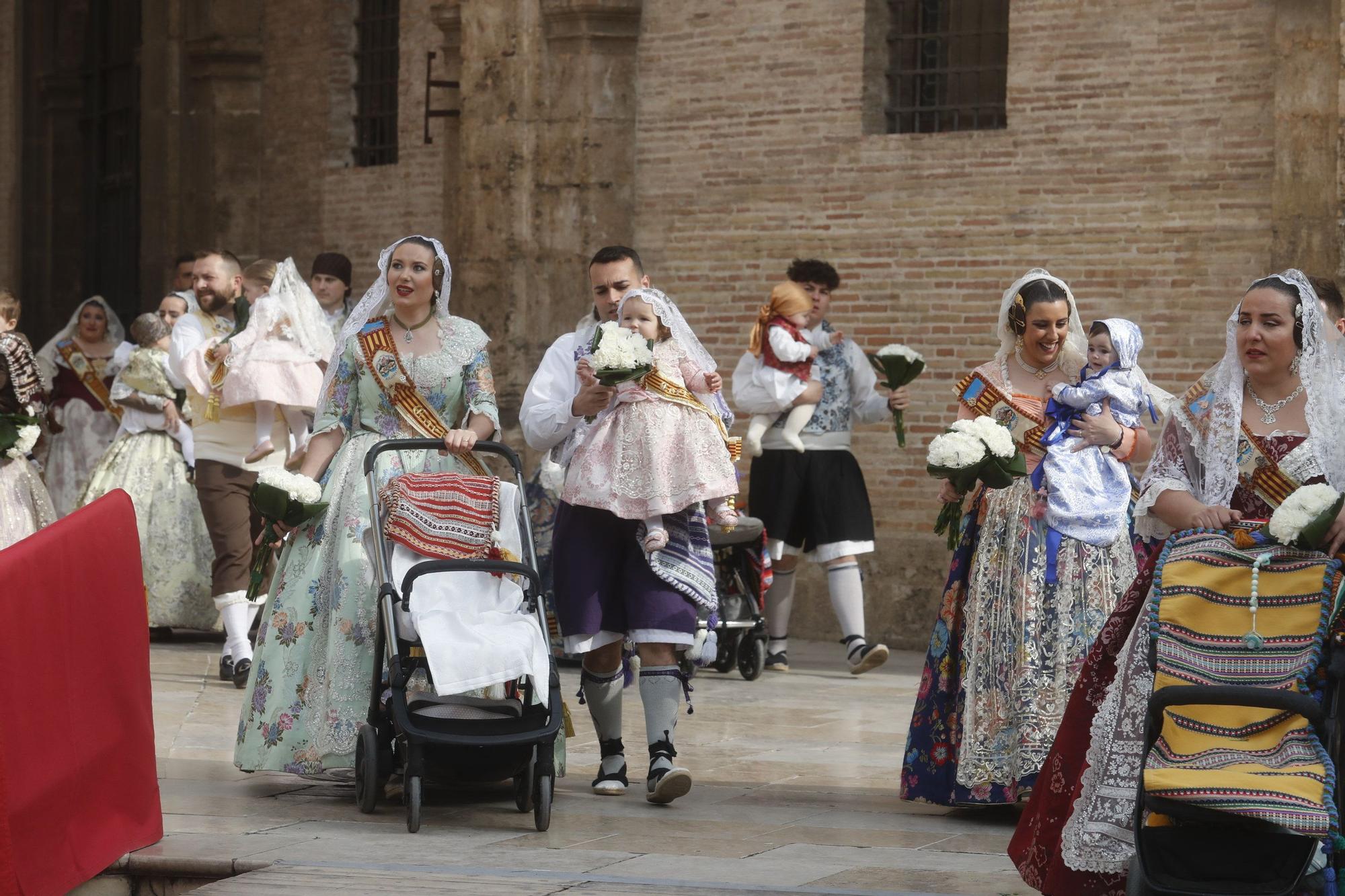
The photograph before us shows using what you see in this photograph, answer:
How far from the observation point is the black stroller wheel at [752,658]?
11.0 m

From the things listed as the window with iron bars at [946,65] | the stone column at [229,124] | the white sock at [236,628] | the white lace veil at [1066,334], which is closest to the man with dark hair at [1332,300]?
the white lace veil at [1066,334]

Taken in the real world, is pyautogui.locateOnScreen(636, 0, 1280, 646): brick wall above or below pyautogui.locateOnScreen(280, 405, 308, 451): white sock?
above

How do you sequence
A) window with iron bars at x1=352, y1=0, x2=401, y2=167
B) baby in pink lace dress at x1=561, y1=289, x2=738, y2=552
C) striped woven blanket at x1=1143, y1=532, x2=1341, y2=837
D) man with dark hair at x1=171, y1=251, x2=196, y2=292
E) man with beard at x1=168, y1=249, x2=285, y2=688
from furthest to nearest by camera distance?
1. window with iron bars at x1=352, y1=0, x2=401, y2=167
2. man with dark hair at x1=171, y1=251, x2=196, y2=292
3. man with beard at x1=168, y1=249, x2=285, y2=688
4. baby in pink lace dress at x1=561, y1=289, x2=738, y2=552
5. striped woven blanket at x1=1143, y1=532, x2=1341, y2=837

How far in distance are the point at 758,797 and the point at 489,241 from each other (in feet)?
25.2

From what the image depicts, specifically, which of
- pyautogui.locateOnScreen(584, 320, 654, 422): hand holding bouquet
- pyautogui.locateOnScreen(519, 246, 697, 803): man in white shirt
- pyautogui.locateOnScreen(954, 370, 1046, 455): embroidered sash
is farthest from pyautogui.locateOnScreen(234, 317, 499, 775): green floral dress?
pyautogui.locateOnScreen(954, 370, 1046, 455): embroidered sash

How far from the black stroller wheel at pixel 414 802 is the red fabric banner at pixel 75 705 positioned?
30.5 inches

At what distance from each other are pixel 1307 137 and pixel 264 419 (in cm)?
605

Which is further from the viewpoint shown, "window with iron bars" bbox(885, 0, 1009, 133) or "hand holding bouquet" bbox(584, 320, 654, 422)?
"window with iron bars" bbox(885, 0, 1009, 133)

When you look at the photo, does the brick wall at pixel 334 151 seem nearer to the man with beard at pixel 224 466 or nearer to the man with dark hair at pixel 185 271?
the man with dark hair at pixel 185 271

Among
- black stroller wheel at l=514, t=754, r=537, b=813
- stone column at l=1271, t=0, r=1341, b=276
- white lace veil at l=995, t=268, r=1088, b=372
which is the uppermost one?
stone column at l=1271, t=0, r=1341, b=276

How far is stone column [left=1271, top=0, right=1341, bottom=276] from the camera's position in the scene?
36.5 ft

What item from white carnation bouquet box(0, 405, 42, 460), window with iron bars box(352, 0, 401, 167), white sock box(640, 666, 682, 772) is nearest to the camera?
white sock box(640, 666, 682, 772)

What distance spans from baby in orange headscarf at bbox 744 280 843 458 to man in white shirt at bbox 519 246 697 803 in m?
3.73

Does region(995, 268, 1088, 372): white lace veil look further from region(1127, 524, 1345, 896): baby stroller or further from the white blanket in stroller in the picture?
region(1127, 524, 1345, 896): baby stroller
